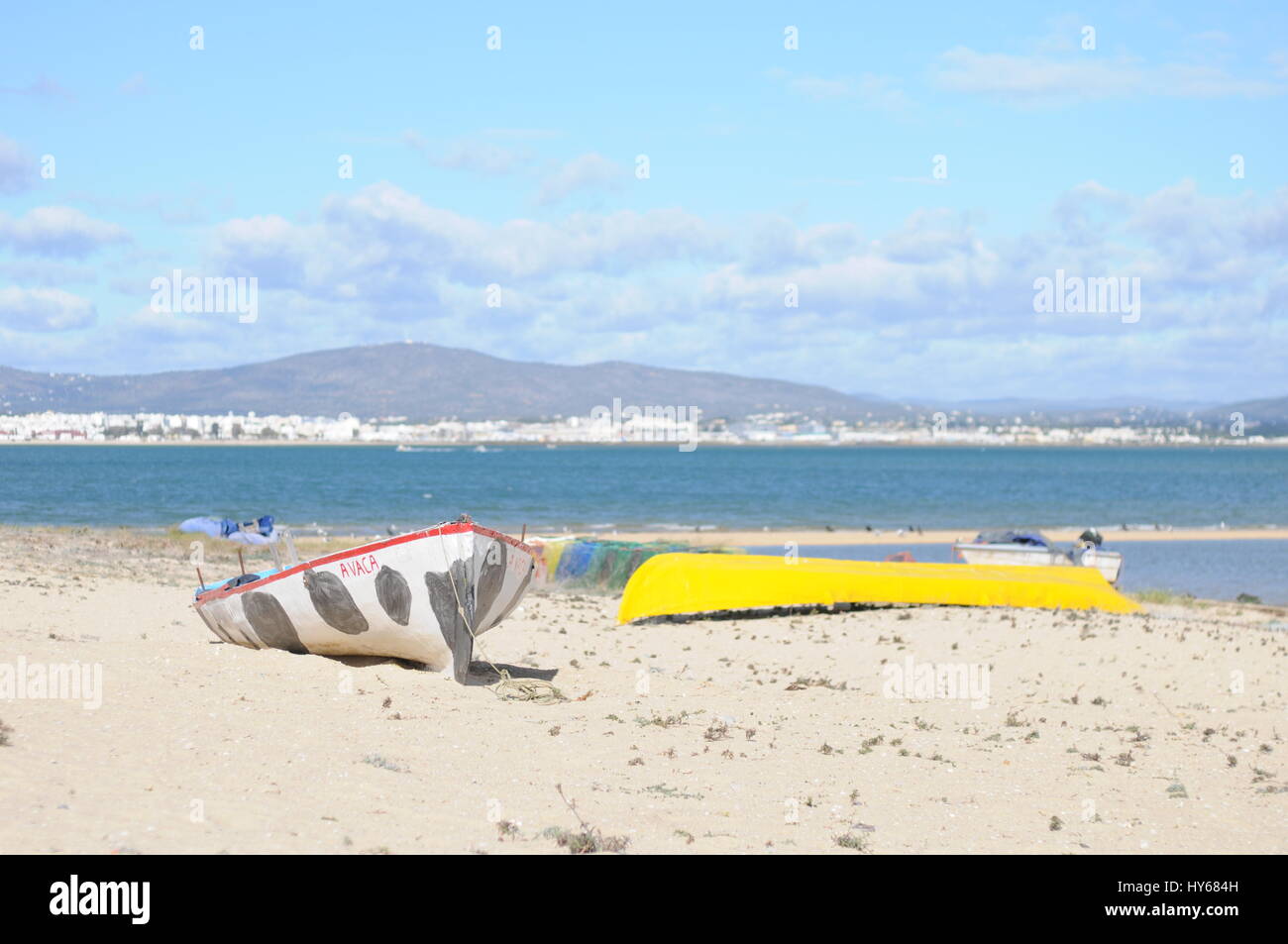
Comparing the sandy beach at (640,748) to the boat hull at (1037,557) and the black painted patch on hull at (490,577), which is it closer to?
the black painted patch on hull at (490,577)

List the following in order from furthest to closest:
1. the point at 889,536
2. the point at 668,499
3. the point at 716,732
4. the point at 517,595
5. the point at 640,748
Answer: the point at 668,499
the point at 889,536
the point at 517,595
the point at 716,732
the point at 640,748

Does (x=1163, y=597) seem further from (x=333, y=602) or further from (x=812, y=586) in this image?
(x=333, y=602)

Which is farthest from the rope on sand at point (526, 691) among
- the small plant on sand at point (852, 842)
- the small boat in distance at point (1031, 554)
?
the small boat in distance at point (1031, 554)

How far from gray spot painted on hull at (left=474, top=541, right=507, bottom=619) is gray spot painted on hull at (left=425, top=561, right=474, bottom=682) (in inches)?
6.8

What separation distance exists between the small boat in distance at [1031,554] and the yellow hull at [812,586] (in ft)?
17.6

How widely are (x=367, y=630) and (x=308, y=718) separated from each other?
2464mm

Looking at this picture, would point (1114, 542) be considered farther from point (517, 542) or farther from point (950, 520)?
point (517, 542)

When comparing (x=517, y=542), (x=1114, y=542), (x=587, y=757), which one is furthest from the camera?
(x=1114, y=542)

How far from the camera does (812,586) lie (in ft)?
62.8

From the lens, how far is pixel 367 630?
1177 cm

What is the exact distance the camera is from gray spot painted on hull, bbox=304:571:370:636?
11.6 m

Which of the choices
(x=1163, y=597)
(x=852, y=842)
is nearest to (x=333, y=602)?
(x=852, y=842)

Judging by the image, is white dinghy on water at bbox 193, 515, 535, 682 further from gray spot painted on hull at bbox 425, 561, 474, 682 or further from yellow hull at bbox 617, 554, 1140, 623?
yellow hull at bbox 617, 554, 1140, 623
